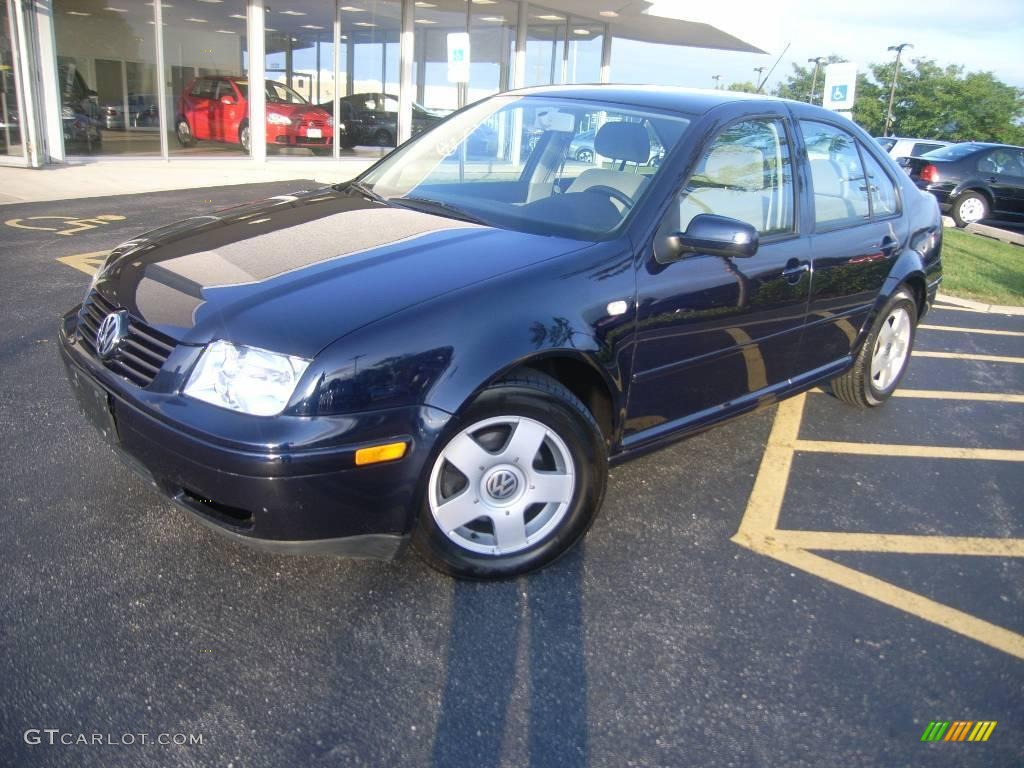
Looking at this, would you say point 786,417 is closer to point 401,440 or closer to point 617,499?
point 617,499

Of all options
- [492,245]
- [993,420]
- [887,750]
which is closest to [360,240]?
[492,245]

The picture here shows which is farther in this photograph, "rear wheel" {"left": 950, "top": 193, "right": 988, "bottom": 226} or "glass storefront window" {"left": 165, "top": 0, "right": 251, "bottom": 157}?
"rear wheel" {"left": 950, "top": 193, "right": 988, "bottom": 226}

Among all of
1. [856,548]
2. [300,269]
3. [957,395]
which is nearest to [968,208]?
[957,395]

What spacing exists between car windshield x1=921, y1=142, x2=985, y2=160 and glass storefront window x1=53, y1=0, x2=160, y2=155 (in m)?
14.0

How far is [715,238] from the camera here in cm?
315

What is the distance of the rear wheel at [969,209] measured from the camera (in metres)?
15.6

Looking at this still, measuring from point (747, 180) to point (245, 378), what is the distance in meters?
2.36

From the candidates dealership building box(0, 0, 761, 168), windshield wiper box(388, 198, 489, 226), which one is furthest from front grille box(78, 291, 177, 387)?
dealership building box(0, 0, 761, 168)

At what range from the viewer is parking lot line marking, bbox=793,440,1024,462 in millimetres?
4512

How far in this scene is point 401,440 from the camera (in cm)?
256

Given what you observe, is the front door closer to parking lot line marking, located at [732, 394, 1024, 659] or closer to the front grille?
parking lot line marking, located at [732, 394, 1024, 659]

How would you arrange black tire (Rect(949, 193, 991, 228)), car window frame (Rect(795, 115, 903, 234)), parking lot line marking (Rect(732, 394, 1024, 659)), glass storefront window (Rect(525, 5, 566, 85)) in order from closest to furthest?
1. parking lot line marking (Rect(732, 394, 1024, 659))
2. car window frame (Rect(795, 115, 903, 234))
3. black tire (Rect(949, 193, 991, 228))
4. glass storefront window (Rect(525, 5, 566, 85))

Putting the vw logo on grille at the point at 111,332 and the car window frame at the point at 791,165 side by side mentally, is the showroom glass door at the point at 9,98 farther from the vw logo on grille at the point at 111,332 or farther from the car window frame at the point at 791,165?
the car window frame at the point at 791,165

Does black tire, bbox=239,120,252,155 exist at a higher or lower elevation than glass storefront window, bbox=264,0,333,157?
lower
